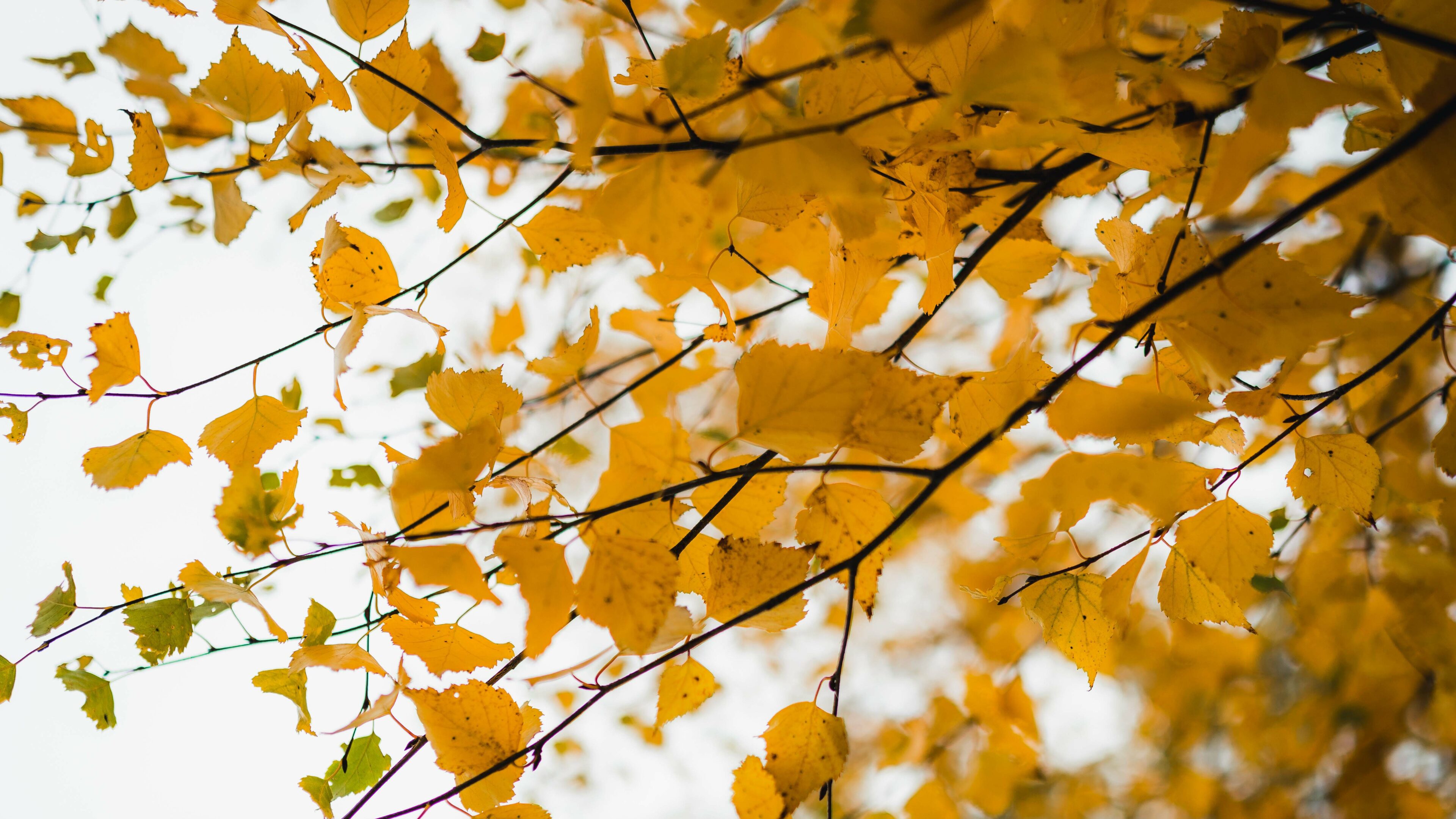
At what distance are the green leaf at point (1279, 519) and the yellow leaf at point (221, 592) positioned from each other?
2.52 ft

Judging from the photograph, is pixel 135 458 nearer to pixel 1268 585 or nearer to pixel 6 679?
→ pixel 6 679

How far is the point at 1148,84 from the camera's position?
0.98 feet

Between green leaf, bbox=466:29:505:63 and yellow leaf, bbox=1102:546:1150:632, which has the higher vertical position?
green leaf, bbox=466:29:505:63

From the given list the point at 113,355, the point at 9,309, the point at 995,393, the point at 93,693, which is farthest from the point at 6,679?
the point at 995,393

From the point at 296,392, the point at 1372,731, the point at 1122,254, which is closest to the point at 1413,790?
the point at 1372,731

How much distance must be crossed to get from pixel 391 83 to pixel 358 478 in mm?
436

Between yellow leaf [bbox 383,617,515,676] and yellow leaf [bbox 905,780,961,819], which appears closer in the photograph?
yellow leaf [bbox 383,617,515,676]

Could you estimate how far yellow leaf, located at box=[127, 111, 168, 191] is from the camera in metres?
0.41

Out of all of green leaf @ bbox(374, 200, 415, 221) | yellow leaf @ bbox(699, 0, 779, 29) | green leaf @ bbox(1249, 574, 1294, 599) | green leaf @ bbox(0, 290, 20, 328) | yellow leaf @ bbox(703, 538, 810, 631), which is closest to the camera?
yellow leaf @ bbox(699, 0, 779, 29)

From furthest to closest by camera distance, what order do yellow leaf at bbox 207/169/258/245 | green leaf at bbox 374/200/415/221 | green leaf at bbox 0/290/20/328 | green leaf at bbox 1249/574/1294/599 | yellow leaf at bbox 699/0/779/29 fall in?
green leaf at bbox 374/200/415/221
green leaf at bbox 0/290/20/328
green leaf at bbox 1249/574/1294/599
yellow leaf at bbox 207/169/258/245
yellow leaf at bbox 699/0/779/29

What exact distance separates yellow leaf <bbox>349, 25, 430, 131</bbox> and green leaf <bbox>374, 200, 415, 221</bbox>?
0.38 m

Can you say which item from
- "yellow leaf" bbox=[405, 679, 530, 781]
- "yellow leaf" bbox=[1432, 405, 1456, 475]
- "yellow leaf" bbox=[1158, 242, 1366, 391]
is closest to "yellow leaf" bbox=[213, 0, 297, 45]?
"yellow leaf" bbox=[405, 679, 530, 781]

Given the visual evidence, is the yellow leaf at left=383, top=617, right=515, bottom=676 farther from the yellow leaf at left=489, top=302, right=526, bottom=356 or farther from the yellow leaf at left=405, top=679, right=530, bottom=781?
the yellow leaf at left=489, top=302, right=526, bottom=356

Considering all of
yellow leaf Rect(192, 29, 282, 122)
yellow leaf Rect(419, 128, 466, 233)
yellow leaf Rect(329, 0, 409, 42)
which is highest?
yellow leaf Rect(192, 29, 282, 122)
